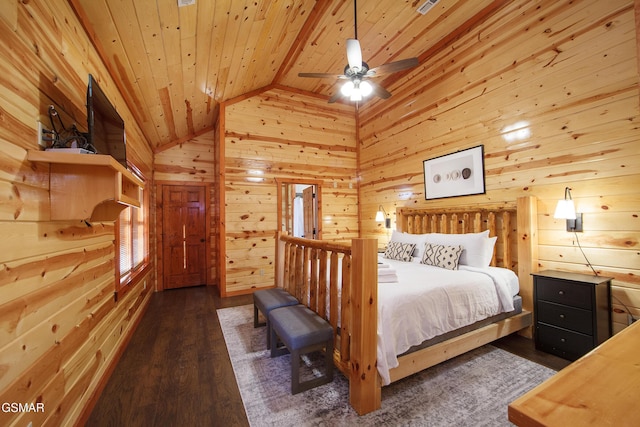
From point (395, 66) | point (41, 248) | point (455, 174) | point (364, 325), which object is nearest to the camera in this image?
point (41, 248)

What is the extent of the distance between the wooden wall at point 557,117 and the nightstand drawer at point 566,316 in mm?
394

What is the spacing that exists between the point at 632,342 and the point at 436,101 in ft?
12.5

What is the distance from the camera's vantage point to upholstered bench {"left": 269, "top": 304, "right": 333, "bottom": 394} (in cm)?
188

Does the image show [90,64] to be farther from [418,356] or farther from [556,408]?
[418,356]

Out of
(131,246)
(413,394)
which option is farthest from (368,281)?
(131,246)

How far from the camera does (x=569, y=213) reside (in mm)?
2412

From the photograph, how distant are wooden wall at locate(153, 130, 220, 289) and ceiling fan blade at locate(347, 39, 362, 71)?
3.37 m

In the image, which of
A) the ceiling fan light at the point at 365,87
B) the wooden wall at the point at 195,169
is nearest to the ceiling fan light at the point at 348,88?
the ceiling fan light at the point at 365,87

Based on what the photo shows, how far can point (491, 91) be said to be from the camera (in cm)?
324

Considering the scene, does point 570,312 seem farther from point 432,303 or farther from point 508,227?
point 432,303

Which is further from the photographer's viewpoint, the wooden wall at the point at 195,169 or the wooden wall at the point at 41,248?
the wooden wall at the point at 195,169

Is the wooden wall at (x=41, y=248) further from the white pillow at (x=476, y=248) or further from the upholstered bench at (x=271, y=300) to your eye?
the white pillow at (x=476, y=248)

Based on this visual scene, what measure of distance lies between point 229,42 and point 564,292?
161 inches

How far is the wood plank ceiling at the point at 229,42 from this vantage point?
2166mm
